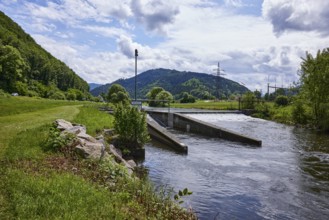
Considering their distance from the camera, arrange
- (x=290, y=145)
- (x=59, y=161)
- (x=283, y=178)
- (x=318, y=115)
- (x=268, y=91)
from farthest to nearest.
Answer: (x=268, y=91) → (x=318, y=115) → (x=290, y=145) → (x=283, y=178) → (x=59, y=161)

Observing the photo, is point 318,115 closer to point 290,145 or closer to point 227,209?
point 290,145

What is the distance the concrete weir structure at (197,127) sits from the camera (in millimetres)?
24237

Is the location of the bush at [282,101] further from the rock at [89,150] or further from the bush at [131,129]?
the rock at [89,150]

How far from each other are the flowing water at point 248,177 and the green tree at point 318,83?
12.5m

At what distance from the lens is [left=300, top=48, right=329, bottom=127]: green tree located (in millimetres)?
34844

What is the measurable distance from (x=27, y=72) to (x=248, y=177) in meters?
120

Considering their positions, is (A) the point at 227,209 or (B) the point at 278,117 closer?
(A) the point at 227,209

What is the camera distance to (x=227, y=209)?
396 inches

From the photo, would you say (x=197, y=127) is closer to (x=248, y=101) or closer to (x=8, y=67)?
(x=248, y=101)

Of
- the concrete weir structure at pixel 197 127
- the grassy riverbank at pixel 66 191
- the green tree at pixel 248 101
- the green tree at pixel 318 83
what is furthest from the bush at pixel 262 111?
the grassy riverbank at pixel 66 191

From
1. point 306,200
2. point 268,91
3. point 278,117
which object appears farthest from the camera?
point 268,91

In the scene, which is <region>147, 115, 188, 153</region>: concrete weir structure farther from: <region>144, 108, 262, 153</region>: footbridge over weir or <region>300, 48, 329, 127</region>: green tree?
<region>300, 48, 329, 127</region>: green tree

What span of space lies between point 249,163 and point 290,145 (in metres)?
7.99

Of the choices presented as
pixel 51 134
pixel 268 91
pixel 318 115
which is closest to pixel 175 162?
pixel 51 134
